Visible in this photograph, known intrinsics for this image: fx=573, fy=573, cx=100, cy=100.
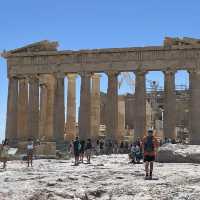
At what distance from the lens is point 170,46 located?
51.6 metres

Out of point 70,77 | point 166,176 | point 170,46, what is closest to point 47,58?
point 70,77

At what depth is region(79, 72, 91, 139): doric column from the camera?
176ft

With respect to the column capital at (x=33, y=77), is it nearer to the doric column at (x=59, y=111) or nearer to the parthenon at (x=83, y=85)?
the parthenon at (x=83, y=85)

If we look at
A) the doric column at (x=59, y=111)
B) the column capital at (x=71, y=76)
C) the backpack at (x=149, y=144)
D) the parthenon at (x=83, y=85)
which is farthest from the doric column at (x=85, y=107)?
the backpack at (x=149, y=144)

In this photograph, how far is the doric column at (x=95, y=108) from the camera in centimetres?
5566

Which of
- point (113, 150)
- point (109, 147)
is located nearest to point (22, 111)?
point (109, 147)

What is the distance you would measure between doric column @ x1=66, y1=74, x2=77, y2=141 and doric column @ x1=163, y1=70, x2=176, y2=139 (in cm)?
1015

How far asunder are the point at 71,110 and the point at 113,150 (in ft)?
31.6

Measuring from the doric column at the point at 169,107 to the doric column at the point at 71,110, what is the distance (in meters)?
10.2

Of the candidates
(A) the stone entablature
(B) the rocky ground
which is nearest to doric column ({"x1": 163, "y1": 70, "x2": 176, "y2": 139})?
(A) the stone entablature

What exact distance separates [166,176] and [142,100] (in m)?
35.3

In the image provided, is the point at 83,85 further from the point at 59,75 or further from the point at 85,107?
the point at 59,75

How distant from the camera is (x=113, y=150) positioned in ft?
162

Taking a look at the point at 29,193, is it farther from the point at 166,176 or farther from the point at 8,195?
the point at 166,176
